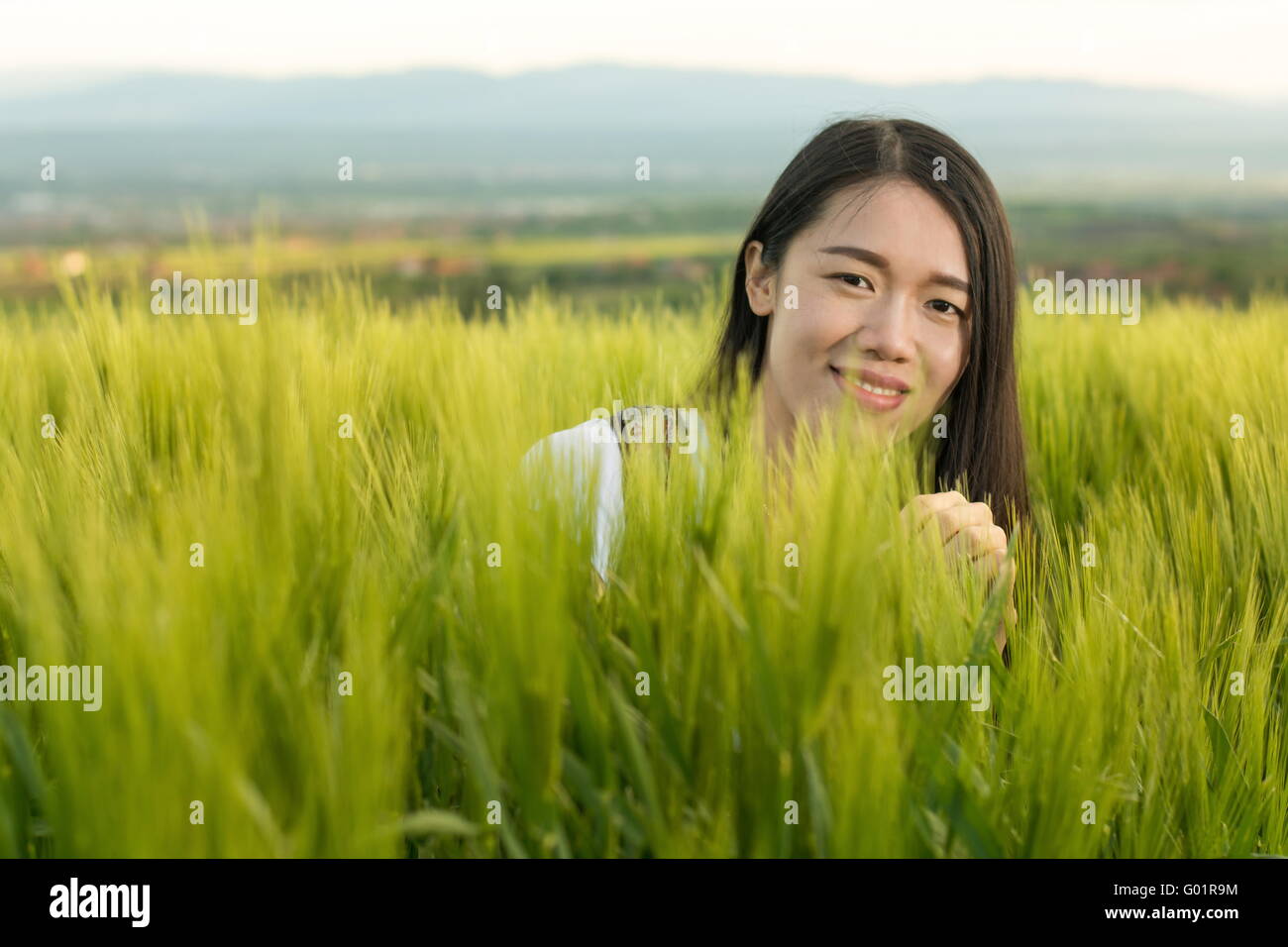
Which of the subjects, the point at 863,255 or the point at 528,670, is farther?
the point at 863,255

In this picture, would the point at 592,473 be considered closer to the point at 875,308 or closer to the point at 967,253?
the point at 875,308

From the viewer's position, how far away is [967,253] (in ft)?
6.12

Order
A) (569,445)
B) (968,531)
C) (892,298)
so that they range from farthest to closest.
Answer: (892,298) → (968,531) → (569,445)

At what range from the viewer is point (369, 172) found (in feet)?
249

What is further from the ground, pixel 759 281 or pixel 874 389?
pixel 759 281

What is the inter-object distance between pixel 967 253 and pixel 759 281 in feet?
1.34

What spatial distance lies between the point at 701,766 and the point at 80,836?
406mm

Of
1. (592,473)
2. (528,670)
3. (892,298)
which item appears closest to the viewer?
(528,670)

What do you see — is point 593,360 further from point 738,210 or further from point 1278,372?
point 738,210

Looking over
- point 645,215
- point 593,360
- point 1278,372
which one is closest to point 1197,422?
point 1278,372

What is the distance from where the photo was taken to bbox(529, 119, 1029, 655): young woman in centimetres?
174

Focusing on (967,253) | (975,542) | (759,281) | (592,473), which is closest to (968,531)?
(975,542)

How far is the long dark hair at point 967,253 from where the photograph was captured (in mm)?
1879

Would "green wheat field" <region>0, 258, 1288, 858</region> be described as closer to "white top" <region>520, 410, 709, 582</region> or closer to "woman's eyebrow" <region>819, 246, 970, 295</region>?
"white top" <region>520, 410, 709, 582</region>
